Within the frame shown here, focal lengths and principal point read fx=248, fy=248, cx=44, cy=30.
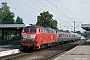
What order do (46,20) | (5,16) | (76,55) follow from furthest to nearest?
1. (5,16)
2. (46,20)
3. (76,55)

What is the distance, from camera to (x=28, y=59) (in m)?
20.7

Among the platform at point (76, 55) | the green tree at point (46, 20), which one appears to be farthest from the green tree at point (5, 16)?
the platform at point (76, 55)

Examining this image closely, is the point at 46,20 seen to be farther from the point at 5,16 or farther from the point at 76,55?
the point at 76,55

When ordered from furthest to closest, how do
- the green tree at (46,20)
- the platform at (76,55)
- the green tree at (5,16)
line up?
1. the green tree at (5,16)
2. the green tree at (46,20)
3. the platform at (76,55)

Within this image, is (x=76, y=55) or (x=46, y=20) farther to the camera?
(x=46, y=20)

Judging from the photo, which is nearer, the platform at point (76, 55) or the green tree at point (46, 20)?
the platform at point (76, 55)

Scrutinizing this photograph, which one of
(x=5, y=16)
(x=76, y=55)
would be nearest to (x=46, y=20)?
(x=5, y=16)

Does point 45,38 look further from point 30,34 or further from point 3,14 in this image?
point 3,14

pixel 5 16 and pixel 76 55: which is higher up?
pixel 5 16

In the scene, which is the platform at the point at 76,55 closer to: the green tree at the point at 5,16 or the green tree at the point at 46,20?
the green tree at the point at 46,20

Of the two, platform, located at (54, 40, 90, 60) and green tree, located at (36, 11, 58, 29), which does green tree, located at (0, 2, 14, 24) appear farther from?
platform, located at (54, 40, 90, 60)

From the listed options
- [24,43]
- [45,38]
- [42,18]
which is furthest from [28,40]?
→ [42,18]

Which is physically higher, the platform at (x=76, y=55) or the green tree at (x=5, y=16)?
the green tree at (x=5, y=16)

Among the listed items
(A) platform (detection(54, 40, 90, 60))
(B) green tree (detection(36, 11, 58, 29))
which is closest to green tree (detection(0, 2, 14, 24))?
(B) green tree (detection(36, 11, 58, 29))
